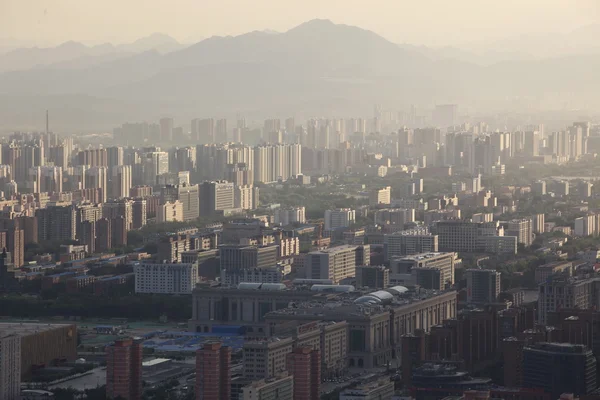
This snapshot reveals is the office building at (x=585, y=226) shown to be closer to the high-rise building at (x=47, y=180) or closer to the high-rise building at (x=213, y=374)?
the high-rise building at (x=47, y=180)

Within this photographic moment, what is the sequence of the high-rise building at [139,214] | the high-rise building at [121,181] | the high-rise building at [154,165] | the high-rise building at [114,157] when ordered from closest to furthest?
1. the high-rise building at [139,214]
2. the high-rise building at [121,181]
3. the high-rise building at [154,165]
4. the high-rise building at [114,157]

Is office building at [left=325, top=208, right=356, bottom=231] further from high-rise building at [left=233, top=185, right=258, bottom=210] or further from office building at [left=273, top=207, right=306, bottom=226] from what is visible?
high-rise building at [left=233, top=185, right=258, bottom=210]

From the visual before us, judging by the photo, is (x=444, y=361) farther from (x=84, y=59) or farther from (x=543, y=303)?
(x=84, y=59)

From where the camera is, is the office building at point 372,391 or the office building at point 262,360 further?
the office building at point 262,360

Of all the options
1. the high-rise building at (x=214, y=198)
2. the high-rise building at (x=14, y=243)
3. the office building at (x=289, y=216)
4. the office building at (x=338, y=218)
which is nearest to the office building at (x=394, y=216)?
the office building at (x=338, y=218)

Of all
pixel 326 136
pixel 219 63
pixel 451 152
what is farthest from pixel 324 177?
pixel 219 63

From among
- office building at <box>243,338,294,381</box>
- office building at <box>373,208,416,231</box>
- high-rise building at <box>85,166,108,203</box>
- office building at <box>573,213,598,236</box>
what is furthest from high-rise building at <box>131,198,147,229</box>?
office building at <box>243,338,294,381</box>

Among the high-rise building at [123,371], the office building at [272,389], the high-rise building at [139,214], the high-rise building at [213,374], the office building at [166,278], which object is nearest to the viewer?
the office building at [272,389]
